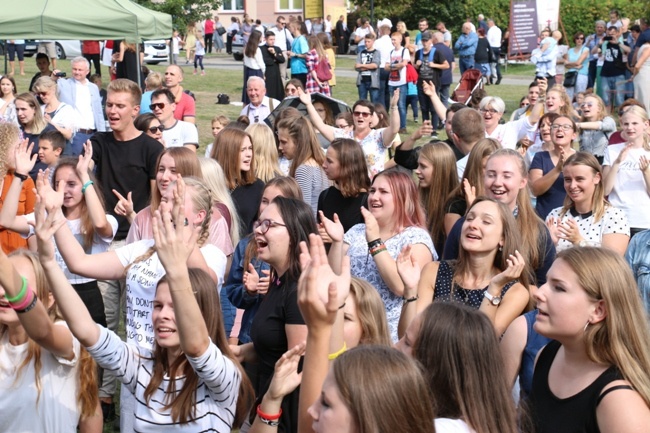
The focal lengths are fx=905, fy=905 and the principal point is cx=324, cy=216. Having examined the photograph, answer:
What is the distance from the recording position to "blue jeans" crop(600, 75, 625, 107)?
18.8 meters

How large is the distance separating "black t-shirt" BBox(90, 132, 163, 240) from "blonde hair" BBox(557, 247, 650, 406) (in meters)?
4.23

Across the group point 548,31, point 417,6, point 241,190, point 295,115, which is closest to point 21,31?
point 295,115

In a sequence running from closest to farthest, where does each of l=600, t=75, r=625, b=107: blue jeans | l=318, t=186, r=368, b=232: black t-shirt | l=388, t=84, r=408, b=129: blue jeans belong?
l=318, t=186, r=368, b=232: black t-shirt < l=388, t=84, r=408, b=129: blue jeans < l=600, t=75, r=625, b=107: blue jeans

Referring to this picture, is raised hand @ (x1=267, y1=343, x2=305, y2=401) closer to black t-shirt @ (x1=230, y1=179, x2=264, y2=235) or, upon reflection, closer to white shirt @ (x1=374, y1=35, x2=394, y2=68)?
black t-shirt @ (x1=230, y1=179, x2=264, y2=235)

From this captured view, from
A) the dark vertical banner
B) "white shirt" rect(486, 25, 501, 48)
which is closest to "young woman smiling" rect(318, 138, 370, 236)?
the dark vertical banner

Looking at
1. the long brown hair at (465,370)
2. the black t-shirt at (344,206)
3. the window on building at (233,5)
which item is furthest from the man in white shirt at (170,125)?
the window on building at (233,5)

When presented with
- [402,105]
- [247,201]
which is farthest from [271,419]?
[402,105]

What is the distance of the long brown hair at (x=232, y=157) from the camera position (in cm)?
717

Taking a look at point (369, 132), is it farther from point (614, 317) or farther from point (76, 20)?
point (614, 317)

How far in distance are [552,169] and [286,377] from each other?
501 cm

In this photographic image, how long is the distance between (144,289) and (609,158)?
5.17 metres

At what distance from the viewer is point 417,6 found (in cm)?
4047

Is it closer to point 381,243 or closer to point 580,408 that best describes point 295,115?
point 381,243

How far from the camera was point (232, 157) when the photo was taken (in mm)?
7195
